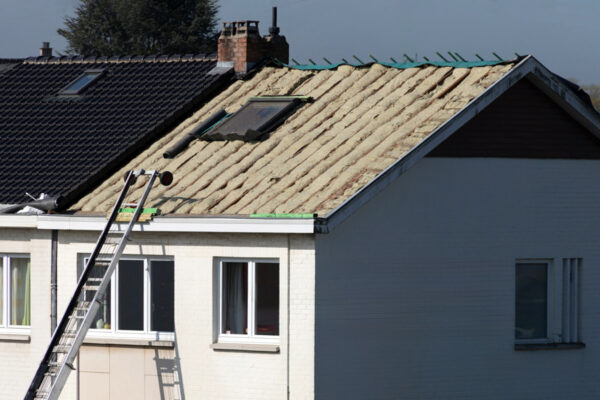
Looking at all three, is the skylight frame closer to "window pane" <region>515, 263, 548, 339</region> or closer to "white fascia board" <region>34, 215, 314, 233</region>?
"white fascia board" <region>34, 215, 314, 233</region>

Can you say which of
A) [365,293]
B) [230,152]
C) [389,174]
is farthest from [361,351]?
[230,152]

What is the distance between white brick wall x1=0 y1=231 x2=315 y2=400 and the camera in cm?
1948

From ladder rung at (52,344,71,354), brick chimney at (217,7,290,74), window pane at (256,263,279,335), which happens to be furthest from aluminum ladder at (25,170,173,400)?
brick chimney at (217,7,290,74)

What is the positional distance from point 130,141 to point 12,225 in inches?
123

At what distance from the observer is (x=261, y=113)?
2331 cm

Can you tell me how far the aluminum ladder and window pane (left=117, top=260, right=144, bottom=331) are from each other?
464 millimetres

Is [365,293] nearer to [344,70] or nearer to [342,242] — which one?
[342,242]

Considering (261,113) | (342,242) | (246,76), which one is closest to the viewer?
(342,242)

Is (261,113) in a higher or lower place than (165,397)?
higher

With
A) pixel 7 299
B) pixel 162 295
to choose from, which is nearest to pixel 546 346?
pixel 162 295

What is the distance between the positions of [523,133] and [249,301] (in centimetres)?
598

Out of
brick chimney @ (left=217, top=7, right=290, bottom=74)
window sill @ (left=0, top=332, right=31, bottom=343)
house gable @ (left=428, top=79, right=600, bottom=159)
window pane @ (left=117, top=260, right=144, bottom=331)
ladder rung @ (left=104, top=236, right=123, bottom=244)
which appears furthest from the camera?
brick chimney @ (left=217, top=7, right=290, bottom=74)

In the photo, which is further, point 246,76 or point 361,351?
point 246,76

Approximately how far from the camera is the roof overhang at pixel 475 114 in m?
19.3
